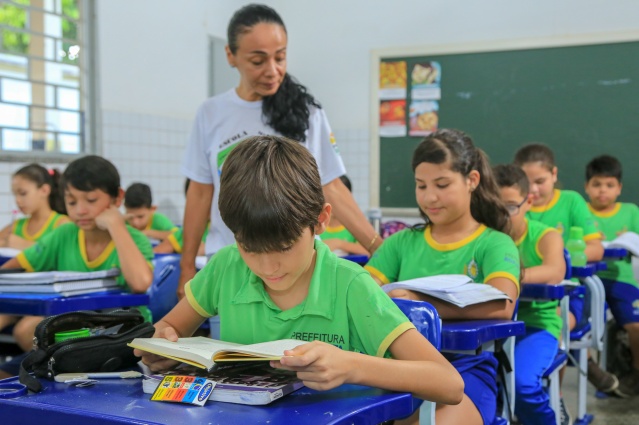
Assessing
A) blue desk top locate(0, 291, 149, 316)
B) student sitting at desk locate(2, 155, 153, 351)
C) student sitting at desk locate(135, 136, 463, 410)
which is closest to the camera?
student sitting at desk locate(135, 136, 463, 410)

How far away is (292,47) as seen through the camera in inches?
260

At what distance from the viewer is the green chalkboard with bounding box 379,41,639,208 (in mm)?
5355

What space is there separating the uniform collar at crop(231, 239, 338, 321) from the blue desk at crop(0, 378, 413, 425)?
0.56 feet

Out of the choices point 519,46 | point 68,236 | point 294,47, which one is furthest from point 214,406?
point 294,47

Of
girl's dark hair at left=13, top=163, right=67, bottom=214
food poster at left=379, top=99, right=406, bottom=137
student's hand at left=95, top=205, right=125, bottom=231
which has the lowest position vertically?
student's hand at left=95, top=205, right=125, bottom=231

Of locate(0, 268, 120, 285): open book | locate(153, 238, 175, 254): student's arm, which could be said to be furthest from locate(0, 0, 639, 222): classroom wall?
locate(0, 268, 120, 285): open book

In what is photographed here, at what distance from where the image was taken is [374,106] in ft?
20.4

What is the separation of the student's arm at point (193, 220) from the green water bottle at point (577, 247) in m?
1.76

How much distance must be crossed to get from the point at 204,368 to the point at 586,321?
260cm

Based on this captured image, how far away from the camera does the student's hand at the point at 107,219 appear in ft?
8.67

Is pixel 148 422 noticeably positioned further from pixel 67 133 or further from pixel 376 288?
pixel 67 133

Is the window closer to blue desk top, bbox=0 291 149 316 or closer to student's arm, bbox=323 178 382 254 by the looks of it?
blue desk top, bbox=0 291 149 316

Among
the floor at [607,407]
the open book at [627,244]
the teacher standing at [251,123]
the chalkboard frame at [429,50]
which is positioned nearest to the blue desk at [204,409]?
the teacher standing at [251,123]

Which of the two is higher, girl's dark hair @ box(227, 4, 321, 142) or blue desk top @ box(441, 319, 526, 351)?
girl's dark hair @ box(227, 4, 321, 142)
